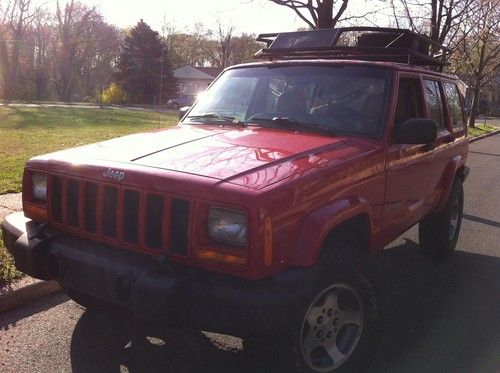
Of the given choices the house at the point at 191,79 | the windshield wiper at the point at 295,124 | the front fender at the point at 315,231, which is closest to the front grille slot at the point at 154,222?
the front fender at the point at 315,231

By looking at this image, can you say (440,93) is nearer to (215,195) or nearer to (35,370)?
(215,195)

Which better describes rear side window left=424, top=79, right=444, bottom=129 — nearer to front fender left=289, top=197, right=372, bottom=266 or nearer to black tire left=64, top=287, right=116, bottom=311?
front fender left=289, top=197, right=372, bottom=266

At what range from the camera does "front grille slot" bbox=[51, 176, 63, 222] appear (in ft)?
10.8

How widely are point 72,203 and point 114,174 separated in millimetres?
441

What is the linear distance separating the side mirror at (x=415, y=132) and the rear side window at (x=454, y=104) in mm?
1862

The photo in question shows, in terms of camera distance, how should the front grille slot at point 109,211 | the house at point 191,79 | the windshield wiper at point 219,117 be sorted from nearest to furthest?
the front grille slot at point 109,211
the windshield wiper at point 219,117
the house at point 191,79

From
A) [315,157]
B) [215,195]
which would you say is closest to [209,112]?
[315,157]

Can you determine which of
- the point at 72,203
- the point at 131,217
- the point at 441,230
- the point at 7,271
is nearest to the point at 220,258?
the point at 131,217

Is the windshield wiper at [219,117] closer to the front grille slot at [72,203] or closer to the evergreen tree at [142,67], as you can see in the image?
the front grille slot at [72,203]

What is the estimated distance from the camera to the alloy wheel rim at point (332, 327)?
9.72 feet

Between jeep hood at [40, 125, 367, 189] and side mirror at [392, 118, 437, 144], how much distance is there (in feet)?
1.43

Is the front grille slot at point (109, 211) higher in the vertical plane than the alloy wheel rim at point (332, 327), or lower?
higher

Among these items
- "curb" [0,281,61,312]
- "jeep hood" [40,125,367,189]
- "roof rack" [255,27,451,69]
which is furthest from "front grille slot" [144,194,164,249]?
"roof rack" [255,27,451,69]

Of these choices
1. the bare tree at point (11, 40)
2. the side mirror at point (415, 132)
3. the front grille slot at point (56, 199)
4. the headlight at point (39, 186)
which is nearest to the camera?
the front grille slot at point (56, 199)
